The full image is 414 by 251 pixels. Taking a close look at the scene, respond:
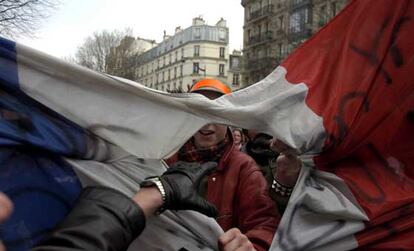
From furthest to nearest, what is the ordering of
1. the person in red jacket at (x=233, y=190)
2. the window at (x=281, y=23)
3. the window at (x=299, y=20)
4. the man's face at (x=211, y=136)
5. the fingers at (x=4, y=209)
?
the window at (x=281, y=23) → the window at (x=299, y=20) → the man's face at (x=211, y=136) → the person in red jacket at (x=233, y=190) → the fingers at (x=4, y=209)

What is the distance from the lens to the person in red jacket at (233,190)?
1.76m

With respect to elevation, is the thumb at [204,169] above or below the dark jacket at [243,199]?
above

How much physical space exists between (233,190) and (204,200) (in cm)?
82

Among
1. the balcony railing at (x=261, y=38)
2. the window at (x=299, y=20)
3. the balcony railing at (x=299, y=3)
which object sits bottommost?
the balcony railing at (x=261, y=38)

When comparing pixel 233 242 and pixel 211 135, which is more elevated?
pixel 211 135

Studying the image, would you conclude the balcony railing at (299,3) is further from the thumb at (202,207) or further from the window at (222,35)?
the window at (222,35)

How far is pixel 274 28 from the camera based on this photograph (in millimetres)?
40219

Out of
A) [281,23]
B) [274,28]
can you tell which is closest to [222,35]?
[274,28]

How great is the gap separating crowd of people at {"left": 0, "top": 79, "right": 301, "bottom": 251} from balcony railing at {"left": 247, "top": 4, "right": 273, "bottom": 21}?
39.5 metres

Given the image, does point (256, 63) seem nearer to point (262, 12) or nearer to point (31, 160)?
point (262, 12)

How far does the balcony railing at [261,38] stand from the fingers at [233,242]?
40.0m

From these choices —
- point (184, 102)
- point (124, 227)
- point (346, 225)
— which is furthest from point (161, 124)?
point (346, 225)

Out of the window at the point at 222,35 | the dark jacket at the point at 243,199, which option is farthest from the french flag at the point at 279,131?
the window at the point at 222,35

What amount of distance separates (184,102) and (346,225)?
0.65 metres
